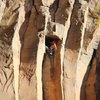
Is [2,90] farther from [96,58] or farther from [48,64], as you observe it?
[96,58]

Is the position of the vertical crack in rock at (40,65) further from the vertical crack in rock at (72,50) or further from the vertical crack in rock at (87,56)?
the vertical crack in rock at (87,56)

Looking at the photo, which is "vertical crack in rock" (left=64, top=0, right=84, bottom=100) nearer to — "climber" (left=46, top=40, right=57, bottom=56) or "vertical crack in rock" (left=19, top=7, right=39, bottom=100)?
"climber" (left=46, top=40, right=57, bottom=56)

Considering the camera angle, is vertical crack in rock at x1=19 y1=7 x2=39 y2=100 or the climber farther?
the climber

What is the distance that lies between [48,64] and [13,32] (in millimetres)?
671

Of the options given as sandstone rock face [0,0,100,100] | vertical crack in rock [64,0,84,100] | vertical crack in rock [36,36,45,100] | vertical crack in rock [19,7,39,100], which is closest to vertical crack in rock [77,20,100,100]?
sandstone rock face [0,0,100,100]

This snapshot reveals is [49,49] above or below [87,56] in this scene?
above

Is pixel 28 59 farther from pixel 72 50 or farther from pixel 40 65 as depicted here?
pixel 72 50

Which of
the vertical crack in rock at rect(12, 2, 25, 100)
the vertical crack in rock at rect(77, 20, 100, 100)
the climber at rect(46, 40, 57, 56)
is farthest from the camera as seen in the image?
the vertical crack in rock at rect(77, 20, 100, 100)

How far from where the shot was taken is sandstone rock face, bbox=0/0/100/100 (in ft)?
20.0

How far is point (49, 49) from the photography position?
251 inches

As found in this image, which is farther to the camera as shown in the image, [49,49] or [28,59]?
[49,49]

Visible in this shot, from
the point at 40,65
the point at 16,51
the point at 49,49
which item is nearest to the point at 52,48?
the point at 49,49

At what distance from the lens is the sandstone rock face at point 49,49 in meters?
6.11

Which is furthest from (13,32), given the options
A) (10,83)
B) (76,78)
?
(76,78)
